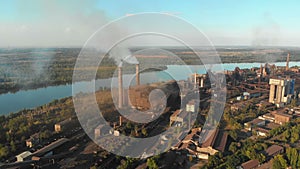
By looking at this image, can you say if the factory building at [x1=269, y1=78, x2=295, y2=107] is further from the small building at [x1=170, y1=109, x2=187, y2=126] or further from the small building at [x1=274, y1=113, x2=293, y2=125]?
the small building at [x1=170, y1=109, x2=187, y2=126]

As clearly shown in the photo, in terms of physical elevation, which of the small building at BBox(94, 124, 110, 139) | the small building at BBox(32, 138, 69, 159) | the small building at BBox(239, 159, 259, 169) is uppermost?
the small building at BBox(94, 124, 110, 139)

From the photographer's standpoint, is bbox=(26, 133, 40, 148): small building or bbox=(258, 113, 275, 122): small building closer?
bbox=(26, 133, 40, 148): small building

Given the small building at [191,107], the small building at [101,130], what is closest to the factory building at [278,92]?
the small building at [191,107]

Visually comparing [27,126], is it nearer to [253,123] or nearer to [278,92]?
[253,123]

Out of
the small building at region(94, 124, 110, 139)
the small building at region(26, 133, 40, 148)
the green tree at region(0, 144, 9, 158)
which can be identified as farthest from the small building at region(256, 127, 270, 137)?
the green tree at region(0, 144, 9, 158)

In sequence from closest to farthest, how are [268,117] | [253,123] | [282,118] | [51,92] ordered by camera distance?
[253,123] → [282,118] → [268,117] → [51,92]

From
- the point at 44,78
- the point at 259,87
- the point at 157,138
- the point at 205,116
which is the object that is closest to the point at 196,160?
the point at 157,138

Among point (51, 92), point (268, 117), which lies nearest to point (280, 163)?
point (268, 117)

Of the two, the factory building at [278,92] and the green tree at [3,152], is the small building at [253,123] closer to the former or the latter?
the factory building at [278,92]

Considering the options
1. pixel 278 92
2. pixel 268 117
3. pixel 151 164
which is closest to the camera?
pixel 151 164

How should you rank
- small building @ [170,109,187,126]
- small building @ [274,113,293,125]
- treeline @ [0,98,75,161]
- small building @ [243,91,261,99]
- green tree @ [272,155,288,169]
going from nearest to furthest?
1. green tree @ [272,155,288,169]
2. treeline @ [0,98,75,161]
3. small building @ [170,109,187,126]
4. small building @ [274,113,293,125]
5. small building @ [243,91,261,99]
